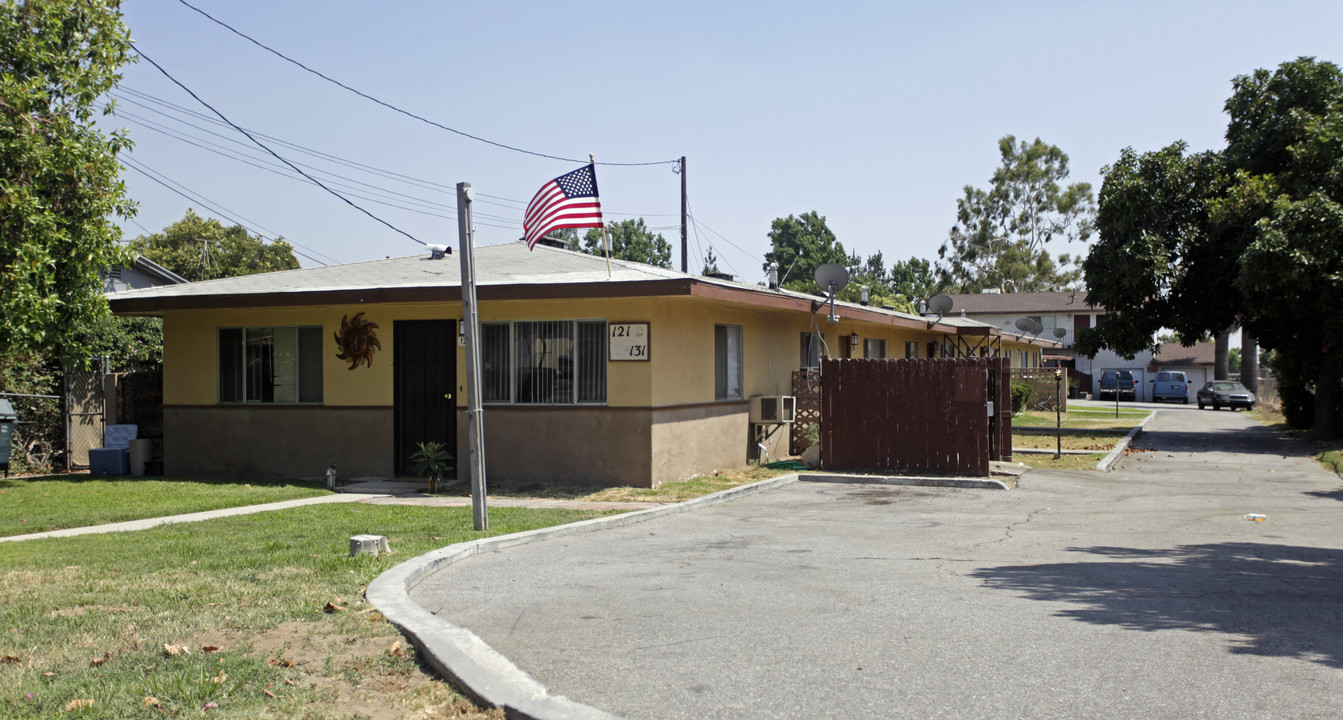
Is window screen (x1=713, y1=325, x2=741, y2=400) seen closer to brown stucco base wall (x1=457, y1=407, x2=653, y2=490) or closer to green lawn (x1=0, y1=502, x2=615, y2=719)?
brown stucco base wall (x1=457, y1=407, x2=653, y2=490)

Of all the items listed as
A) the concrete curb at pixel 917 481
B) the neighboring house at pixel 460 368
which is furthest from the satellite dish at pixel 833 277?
the concrete curb at pixel 917 481

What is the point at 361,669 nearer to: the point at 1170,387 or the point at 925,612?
the point at 925,612

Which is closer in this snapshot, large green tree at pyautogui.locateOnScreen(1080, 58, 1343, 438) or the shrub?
large green tree at pyautogui.locateOnScreen(1080, 58, 1343, 438)

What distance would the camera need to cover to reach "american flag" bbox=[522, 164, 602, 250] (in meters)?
13.0

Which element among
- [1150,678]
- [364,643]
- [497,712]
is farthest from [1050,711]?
[364,643]

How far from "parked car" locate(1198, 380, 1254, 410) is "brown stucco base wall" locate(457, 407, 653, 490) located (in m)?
43.0

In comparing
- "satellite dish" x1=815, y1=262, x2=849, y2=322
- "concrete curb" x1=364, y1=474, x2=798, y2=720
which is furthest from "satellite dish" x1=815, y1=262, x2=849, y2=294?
"concrete curb" x1=364, y1=474, x2=798, y2=720

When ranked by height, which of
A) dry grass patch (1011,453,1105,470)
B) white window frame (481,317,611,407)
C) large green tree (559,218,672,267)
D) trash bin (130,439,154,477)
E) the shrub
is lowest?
dry grass patch (1011,453,1105,470)

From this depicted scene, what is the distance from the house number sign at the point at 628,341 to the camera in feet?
47.8

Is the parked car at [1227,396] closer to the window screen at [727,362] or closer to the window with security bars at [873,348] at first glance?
the window with security bars at [873,348]

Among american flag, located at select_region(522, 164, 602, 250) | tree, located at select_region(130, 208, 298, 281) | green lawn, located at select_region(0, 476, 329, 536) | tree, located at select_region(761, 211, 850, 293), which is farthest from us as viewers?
tree, located at select_region(761, 211, 850, 293)

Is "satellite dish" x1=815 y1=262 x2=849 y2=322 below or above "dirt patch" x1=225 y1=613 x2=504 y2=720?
above

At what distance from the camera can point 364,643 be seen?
19.8 ft

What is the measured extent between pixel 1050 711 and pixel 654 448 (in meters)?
10.1
